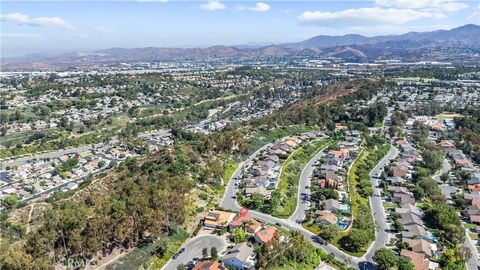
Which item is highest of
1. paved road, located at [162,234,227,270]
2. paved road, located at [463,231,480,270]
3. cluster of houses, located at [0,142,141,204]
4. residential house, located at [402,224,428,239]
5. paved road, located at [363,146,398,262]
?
residential house, located at [402,224,428,239]

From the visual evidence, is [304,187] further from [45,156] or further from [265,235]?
[45,156]

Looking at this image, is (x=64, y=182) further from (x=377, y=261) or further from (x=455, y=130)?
(x=455, y=130)

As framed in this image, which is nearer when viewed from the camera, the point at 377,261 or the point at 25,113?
the point at 377,261

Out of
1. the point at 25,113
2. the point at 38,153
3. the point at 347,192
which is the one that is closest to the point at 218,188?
the point at 347,192

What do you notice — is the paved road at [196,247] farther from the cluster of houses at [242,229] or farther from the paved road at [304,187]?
the paved road at [304,187]

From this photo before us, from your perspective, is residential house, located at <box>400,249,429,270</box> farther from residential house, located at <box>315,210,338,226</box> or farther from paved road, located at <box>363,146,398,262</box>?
residential house, located at <box>315,210,338,226</box>

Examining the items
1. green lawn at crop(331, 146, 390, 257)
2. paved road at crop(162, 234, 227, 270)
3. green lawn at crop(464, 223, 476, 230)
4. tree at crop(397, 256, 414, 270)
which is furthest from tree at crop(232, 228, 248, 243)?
green lawn at crop(464, 223, 476, 230)

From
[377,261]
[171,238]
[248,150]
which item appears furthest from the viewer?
[248,150]

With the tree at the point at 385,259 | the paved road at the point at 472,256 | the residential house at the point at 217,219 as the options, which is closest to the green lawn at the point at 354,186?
the tree at the point at 385,259
